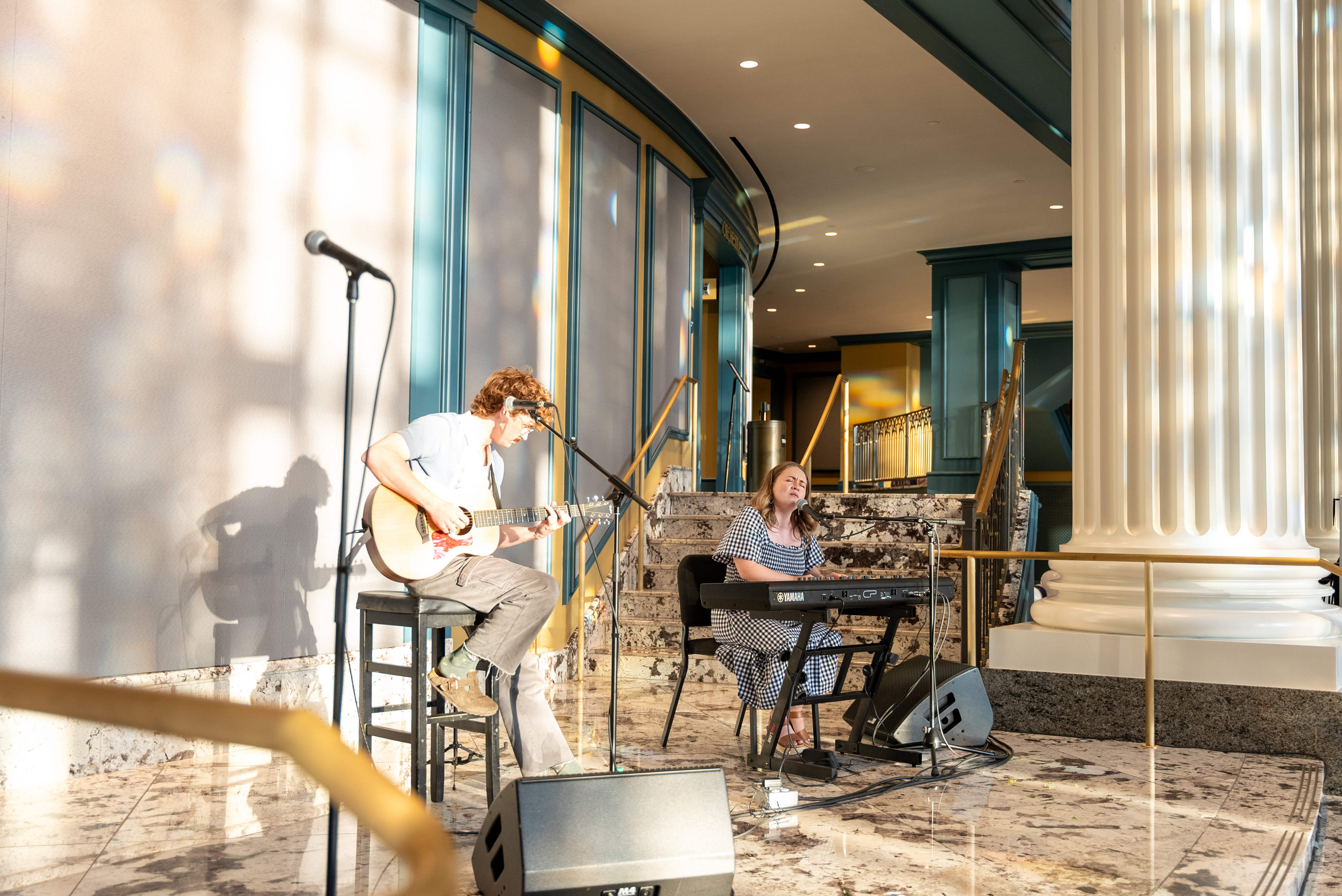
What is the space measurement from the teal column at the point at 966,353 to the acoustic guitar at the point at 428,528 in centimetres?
880

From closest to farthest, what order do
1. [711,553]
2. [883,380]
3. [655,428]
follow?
[711,553]
[655,428]
[883,380]

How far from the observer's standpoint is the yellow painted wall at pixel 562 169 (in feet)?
18.0

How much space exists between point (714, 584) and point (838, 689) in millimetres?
911

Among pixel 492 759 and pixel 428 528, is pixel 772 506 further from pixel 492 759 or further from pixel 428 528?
pixel 492 759

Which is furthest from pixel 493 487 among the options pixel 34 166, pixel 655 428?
pixel 655 428

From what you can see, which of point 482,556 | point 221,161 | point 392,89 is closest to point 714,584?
point 482,556

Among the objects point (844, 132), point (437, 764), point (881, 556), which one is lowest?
point (437, 764)

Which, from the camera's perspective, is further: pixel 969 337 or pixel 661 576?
pixel 969 337

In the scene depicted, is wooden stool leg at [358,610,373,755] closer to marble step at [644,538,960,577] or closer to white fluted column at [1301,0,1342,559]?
marble step at [644,538,960,577]

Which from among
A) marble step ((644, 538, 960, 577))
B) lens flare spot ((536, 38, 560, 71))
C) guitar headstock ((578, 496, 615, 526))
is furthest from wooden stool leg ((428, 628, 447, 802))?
lens flare spot ((536, 38, 560, 71))

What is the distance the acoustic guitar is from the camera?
2990mm

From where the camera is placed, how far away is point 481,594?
10.0ft

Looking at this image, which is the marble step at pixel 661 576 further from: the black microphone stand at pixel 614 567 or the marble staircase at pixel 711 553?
the black microphone stand at pixel 614 567

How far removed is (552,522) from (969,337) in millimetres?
9023
